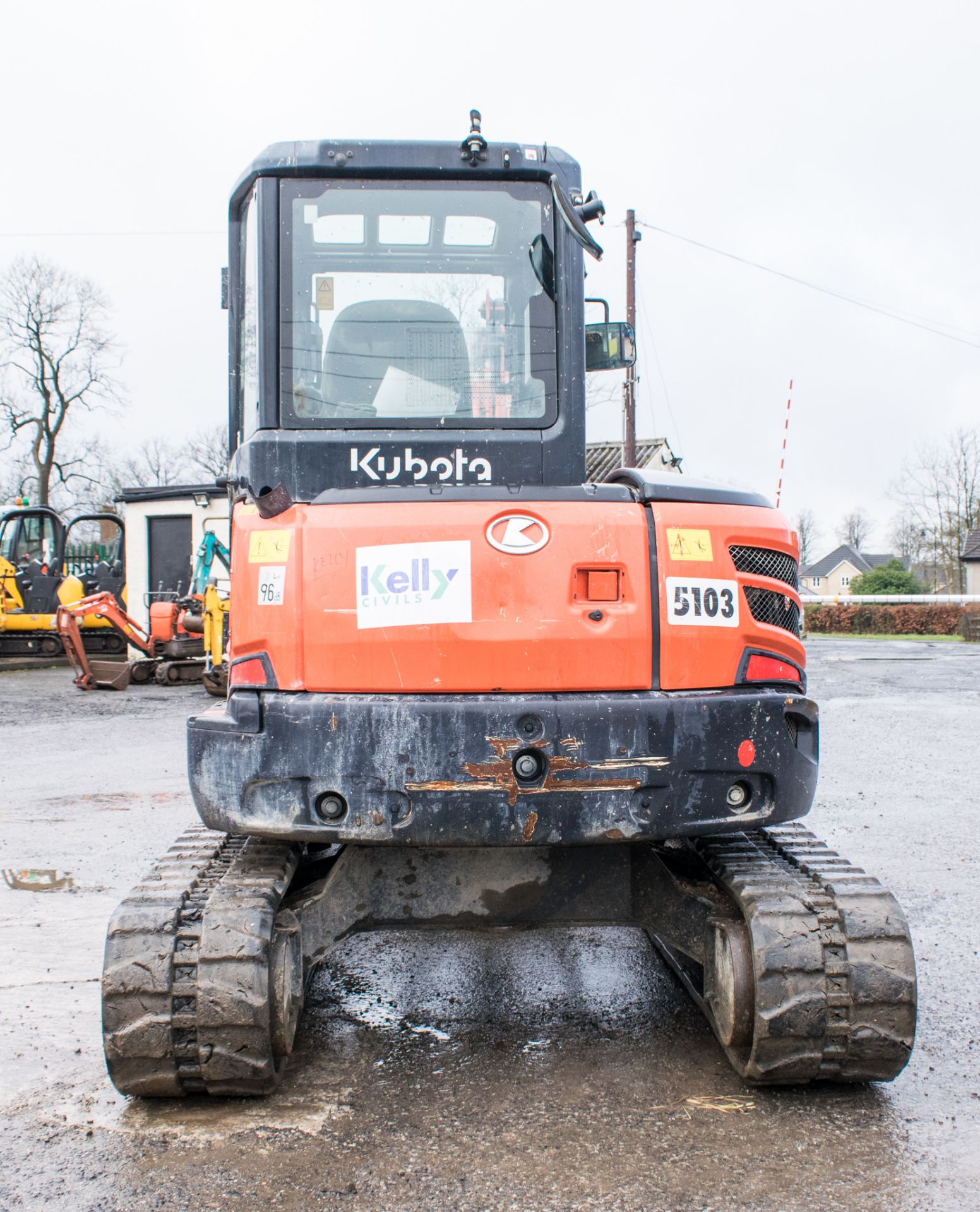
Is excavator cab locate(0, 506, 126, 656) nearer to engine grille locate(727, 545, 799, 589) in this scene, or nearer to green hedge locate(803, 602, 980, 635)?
engine grille locate(727, 545, 799, 589)

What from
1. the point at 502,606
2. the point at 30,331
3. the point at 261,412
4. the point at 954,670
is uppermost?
the point at 30,331

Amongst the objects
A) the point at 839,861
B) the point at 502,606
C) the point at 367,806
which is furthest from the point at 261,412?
the point at 839,861

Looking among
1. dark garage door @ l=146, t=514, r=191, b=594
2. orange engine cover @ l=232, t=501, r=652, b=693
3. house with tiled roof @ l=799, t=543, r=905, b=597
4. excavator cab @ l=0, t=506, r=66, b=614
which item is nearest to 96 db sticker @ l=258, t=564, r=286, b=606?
orange engine cover @ l=232, t=501, r=652, b=693

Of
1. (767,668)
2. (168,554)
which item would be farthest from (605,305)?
(168,554)

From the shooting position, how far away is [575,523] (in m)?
3.57

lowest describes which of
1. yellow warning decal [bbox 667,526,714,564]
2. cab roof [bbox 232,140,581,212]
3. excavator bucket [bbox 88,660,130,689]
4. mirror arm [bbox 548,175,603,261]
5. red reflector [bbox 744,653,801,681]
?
excavator bucket [bbox 88,660,130,689]

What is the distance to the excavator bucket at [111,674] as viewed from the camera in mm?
18578

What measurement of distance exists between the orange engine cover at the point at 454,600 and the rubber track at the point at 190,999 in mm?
769

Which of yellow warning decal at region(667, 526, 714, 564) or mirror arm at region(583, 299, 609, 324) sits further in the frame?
mirror arm at region(583, 299, 609, 324)

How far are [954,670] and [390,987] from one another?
1926cm

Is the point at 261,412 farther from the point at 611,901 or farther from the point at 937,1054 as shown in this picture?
the point at 937,1054

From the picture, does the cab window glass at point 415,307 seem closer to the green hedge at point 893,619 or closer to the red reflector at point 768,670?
the red reflector at point 768,670

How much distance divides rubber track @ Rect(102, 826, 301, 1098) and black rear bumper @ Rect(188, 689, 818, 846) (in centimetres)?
31

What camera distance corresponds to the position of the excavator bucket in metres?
18.6
